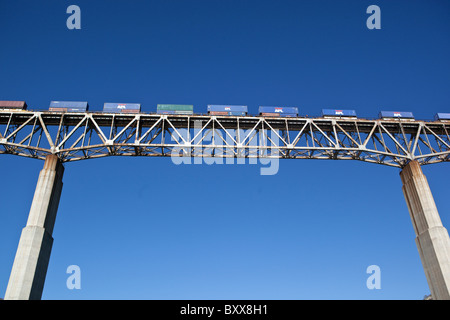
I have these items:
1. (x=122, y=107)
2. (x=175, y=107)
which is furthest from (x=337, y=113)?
(x=122, y=107)

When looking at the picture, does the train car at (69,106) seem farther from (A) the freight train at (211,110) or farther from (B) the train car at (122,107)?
(B) the train car at (122,107)

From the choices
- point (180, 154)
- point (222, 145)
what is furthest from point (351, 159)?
point (180, 154)

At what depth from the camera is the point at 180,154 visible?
41.9 metres

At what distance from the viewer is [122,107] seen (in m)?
44.9

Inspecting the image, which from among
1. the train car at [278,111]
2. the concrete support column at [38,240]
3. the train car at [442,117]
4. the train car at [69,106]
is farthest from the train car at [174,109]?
the train car at [442,117]

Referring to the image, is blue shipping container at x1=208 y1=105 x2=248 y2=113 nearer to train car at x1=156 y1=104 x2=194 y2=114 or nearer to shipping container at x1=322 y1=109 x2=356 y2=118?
train car at x1=156 y1=104 x2=194 y2=114

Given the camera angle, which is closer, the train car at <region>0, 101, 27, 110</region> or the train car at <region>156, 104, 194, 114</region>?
the train car at <region>0, 101, 27, 110</region>

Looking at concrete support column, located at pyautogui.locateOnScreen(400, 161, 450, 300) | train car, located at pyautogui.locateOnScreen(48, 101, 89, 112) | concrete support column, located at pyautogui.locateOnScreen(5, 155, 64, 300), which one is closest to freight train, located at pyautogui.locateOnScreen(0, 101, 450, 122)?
train car, located at pyautogui.locateOnScreen(48, 101, 89, 112)

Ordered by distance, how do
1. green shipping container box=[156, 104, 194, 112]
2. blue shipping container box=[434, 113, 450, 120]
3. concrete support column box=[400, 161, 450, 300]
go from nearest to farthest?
concrete support column box=[400, 161, 450, 300], green shipping container box=[156, 104, 194, 112], blue shipping container box=[434, 113, 450, 120]

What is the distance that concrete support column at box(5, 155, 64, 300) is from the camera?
109 ft

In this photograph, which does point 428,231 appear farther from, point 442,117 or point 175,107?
point 175,107

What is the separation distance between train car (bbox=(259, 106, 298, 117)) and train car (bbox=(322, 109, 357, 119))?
374cm
